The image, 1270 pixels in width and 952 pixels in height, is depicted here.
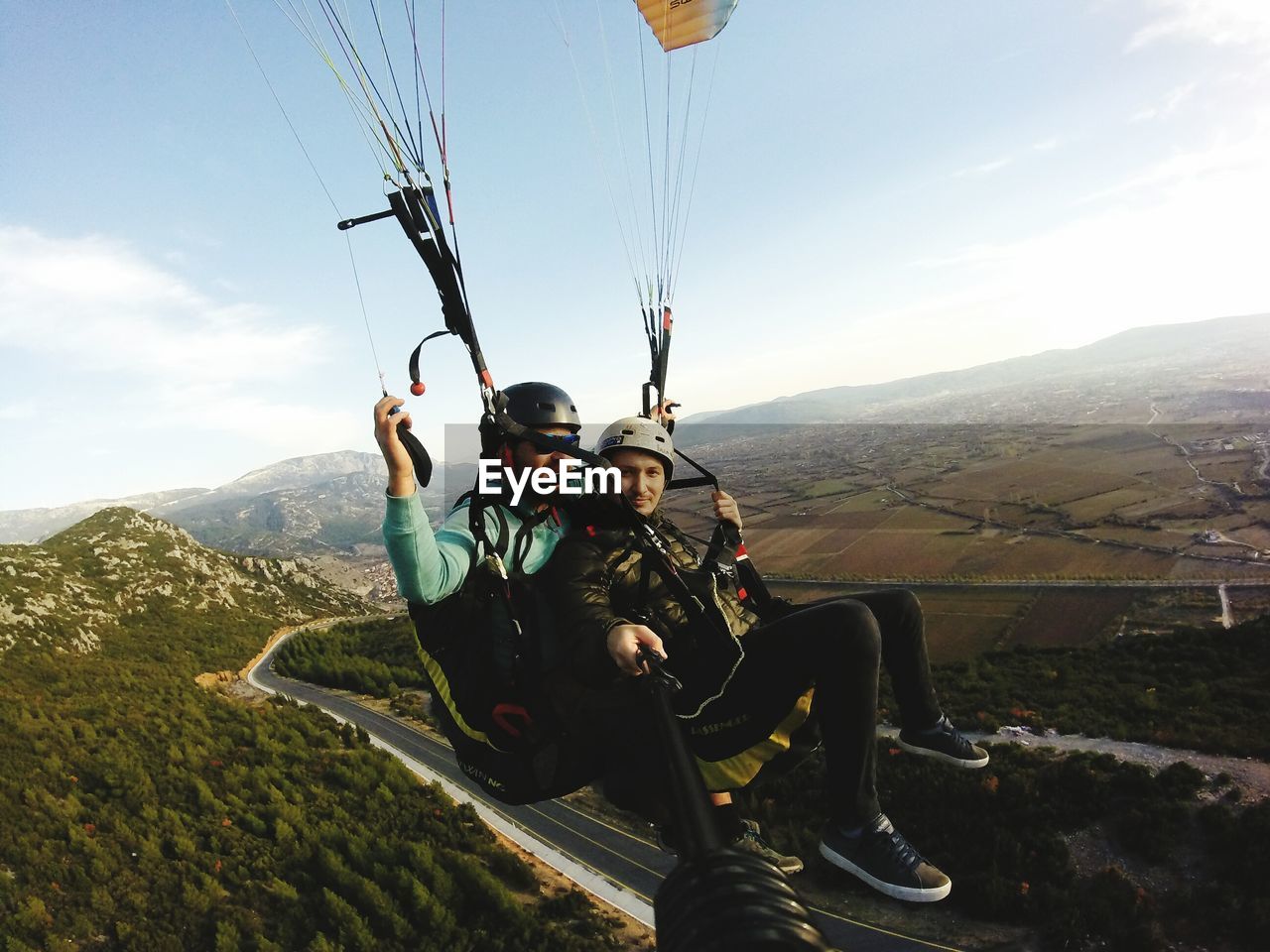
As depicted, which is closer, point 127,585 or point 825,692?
point 825,692

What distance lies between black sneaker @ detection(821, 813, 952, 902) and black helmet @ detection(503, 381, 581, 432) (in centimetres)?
298

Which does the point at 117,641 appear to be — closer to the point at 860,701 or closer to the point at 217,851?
the point at 217,851

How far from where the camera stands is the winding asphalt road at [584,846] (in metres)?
13.2

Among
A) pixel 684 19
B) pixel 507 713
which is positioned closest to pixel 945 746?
pixel 507 713

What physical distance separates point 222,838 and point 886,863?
831 inches

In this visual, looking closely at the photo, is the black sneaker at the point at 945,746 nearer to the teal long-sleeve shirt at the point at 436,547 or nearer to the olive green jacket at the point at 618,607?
the olive green jacket at the point at 618,607

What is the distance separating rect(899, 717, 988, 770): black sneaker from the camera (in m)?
3.61

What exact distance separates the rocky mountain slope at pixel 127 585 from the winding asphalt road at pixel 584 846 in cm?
2912

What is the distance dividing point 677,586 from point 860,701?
1.15 metres

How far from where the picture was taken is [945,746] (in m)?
3.62

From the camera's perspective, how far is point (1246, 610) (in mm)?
35875

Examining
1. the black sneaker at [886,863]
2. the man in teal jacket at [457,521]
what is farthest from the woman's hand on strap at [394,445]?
the black sneaker at [886,863]

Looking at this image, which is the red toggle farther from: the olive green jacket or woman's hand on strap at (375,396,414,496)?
woman's hand on strap at (375,396,414,496)

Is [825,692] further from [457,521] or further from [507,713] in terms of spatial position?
[457,521]
